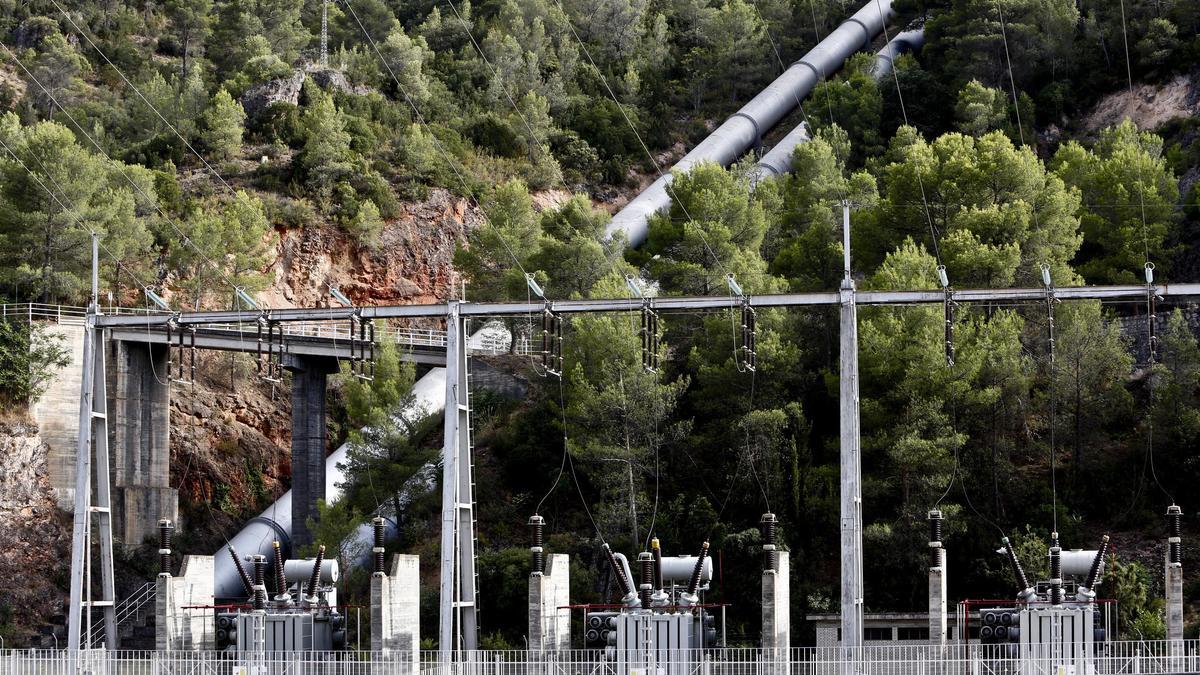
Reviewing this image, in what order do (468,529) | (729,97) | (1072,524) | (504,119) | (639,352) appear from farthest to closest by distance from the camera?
(729,97)
(504,119)
(639,352)
(1072,524)
(468,529)

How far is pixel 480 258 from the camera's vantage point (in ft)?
243

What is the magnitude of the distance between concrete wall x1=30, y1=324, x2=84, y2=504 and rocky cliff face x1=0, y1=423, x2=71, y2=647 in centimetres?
30

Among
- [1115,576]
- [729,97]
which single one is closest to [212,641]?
[1115,576]

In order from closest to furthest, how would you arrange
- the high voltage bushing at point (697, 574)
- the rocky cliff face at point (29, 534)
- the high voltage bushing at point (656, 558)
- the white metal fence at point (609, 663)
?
the white metal fence at point (609, 663)
the high voltage bushing at point (697, 574)
the high voltage bushing at point (656, 558)
the rocky cliff face at point (29, 534)

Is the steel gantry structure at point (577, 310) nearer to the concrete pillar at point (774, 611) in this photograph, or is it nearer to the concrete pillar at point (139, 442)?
the concrete pillar at point (774, 611)

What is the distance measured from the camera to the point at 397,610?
47.5 metres

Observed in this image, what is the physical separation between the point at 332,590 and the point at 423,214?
41117mm

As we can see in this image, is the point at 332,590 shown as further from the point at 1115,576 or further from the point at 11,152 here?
the point at 11,152

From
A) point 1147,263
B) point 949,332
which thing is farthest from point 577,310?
point 1147,263

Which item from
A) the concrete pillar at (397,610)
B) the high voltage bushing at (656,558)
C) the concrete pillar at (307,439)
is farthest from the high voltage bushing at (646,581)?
the concrete pillar at (307,439)

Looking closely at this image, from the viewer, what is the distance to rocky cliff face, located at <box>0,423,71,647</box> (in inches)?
2440

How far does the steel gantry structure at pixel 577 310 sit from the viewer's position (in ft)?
144

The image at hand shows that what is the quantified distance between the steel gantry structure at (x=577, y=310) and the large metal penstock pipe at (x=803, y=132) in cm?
3545

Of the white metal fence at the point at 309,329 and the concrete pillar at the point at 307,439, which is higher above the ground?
the white metal fence at the point at 309,329
